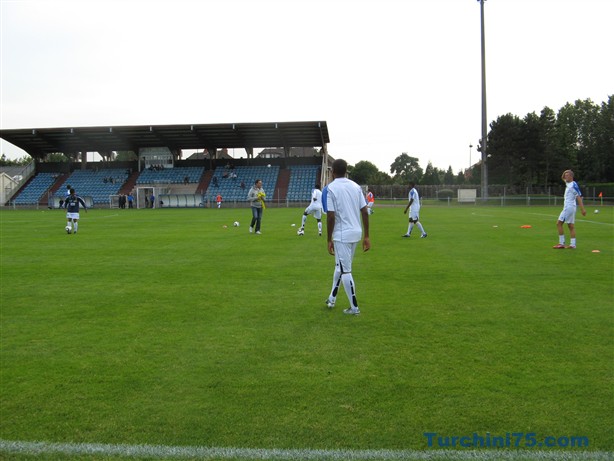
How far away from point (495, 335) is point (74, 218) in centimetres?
1876

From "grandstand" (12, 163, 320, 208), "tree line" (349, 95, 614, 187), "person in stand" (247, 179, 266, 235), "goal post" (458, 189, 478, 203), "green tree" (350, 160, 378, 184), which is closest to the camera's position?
"person in stand" (247, 179, 266, 235)

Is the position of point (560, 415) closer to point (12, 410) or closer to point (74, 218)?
point (12, 410)

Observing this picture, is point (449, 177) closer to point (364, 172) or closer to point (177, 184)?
point (364, 172)

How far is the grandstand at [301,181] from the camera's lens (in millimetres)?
54000

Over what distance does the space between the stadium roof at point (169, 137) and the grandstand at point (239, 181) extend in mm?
2869

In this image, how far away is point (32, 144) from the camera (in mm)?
60750

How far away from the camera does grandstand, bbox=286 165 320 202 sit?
177 feet

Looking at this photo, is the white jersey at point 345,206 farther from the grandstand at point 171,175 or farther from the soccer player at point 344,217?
the grandstand at point 171,175

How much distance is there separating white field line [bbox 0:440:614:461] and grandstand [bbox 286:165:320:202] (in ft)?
163

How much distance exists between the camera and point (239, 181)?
2275 inches

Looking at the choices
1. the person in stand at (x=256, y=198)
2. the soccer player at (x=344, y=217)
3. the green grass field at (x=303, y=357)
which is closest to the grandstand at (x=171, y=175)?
the person in stand at (x=256, y=198)

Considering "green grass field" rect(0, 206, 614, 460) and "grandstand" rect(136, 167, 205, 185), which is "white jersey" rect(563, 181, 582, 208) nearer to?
"green grass field" rect(0, 206, 614, 460)

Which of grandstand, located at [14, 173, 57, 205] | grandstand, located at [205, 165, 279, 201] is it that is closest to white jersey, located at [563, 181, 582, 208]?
grandstand, located at [205, 165, 279, 201]

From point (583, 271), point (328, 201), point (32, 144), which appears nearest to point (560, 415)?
point (328, 201)
